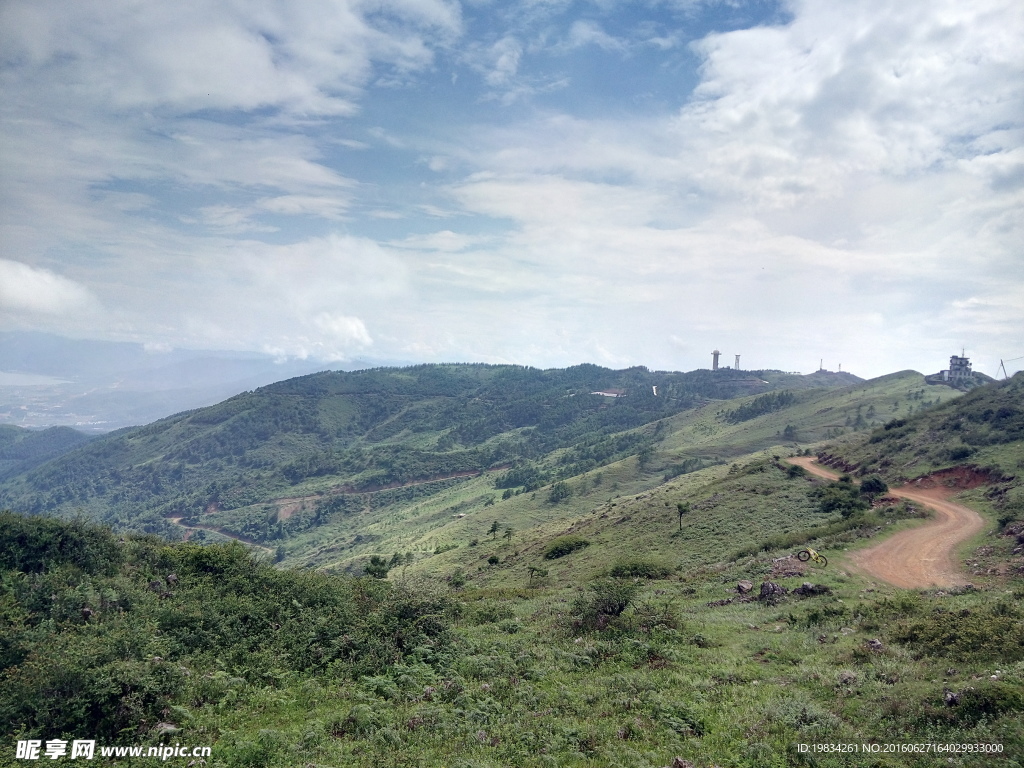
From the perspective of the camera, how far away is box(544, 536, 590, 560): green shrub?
2074 inches

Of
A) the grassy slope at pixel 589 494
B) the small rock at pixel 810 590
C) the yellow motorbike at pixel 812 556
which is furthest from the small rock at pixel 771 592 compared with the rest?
the grassy slope at pixel 589 494

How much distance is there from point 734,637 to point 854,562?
1636cm

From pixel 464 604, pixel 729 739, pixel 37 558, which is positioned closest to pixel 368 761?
pixel 729 739

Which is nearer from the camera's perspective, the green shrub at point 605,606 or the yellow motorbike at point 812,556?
the green shrub at point 605,606

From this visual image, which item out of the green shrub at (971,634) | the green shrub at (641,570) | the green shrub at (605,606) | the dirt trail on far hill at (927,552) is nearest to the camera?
the green shrub at (971,634)

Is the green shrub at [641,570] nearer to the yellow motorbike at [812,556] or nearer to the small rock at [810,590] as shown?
the yellow motorbike at [812,556]

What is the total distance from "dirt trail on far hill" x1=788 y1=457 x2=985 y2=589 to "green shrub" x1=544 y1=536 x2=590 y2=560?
86.8ft

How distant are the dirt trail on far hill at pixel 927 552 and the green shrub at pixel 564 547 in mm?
26463

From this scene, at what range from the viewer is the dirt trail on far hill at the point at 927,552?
29.0 metres

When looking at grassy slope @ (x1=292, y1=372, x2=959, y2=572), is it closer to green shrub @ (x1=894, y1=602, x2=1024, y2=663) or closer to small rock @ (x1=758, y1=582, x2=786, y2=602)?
small rock @ (x1=758, y1=582, x2=786, y2=602)

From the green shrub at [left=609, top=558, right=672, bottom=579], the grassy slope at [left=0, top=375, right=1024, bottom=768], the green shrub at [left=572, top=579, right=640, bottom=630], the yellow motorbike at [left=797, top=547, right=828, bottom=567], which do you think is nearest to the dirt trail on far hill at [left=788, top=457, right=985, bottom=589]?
the yellow motorbike at [left=797, top=547, right=828, bottom=567]

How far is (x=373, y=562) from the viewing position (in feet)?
176

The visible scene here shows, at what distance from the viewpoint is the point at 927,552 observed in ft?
108

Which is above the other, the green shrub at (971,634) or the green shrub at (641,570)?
the green shrub at (971,634)
